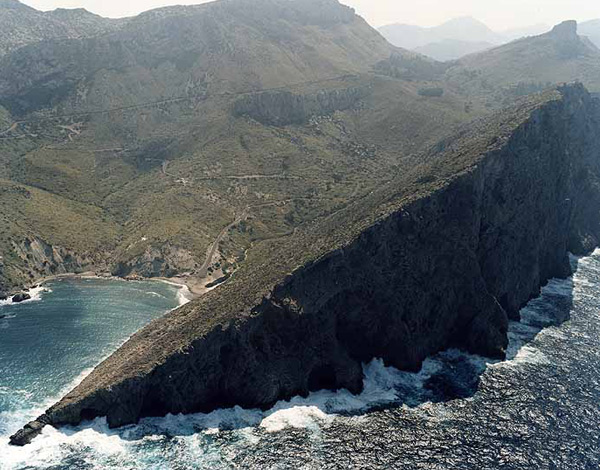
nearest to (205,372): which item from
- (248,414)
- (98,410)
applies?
(248,414)

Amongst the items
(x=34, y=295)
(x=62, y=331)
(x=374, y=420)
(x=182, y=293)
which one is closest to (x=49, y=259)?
(x=34, y=295)

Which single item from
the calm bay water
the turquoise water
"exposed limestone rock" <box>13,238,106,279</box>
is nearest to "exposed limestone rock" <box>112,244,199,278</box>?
the turquoise water

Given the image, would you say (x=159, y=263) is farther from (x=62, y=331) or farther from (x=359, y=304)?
(x=359, y=304)

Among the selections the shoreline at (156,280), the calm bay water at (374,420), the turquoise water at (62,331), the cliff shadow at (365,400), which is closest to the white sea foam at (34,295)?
the turquoise water at (62,331)

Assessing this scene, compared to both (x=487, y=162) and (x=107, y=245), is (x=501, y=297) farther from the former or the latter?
(x=107, y=245)

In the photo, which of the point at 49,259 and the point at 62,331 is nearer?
the point at 62,331

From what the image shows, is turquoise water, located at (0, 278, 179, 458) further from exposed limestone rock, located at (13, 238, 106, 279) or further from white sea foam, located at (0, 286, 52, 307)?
exposed limestone rock, located at (13, 238, 106, 279)
